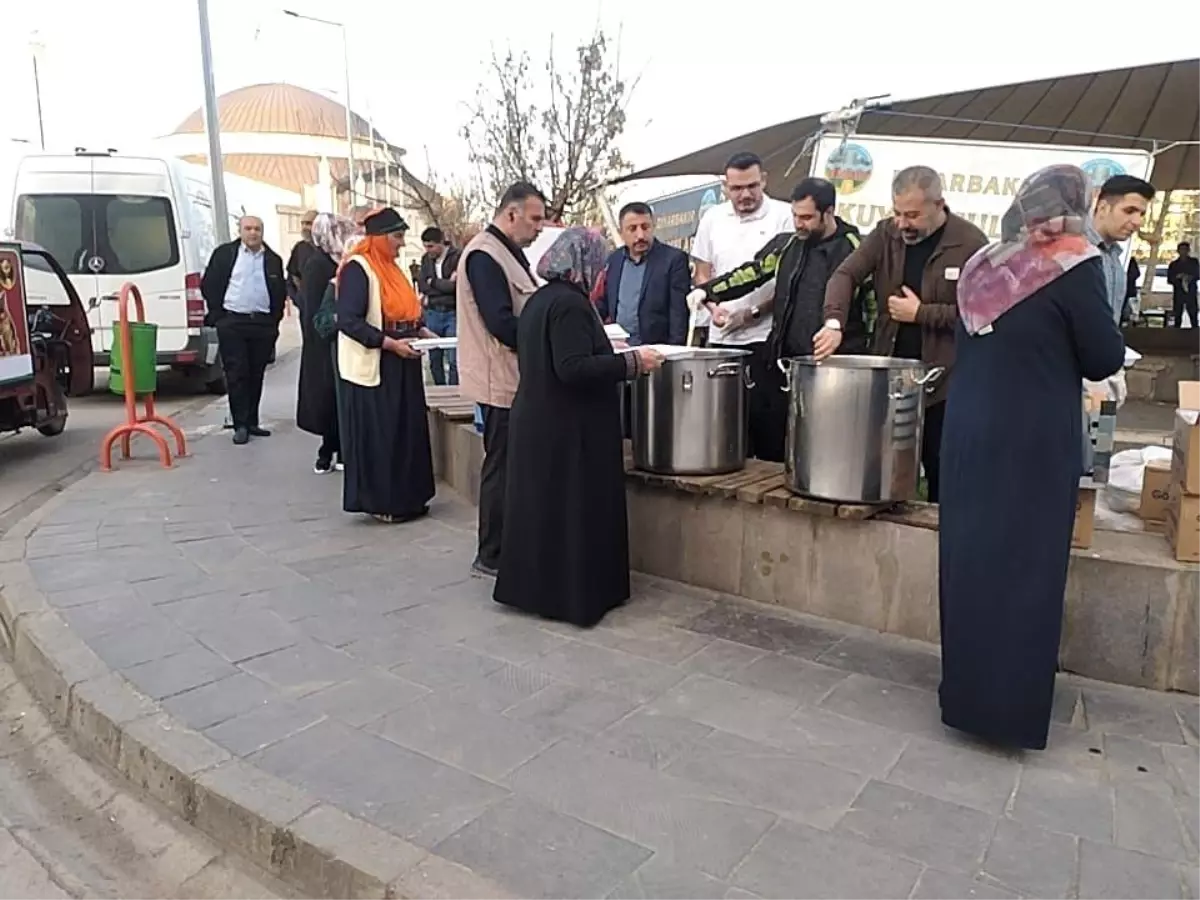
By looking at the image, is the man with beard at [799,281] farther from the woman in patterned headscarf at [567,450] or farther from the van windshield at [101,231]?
the van windshield at [101,231]

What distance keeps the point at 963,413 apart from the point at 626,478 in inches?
80.2

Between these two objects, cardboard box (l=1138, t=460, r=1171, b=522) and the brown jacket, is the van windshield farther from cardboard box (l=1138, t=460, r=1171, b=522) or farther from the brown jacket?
cardboard box (l=1138, t=460, r=1171, b=522)

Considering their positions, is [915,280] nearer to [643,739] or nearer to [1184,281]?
[643,739]

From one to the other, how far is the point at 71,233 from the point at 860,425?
10.8 meters

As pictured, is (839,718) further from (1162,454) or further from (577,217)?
(577,217)

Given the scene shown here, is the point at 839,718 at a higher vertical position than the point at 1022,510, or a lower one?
lower

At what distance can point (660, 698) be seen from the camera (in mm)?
3482

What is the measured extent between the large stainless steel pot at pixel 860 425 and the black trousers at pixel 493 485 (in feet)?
4.88

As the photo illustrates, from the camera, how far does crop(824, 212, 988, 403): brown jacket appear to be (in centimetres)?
400

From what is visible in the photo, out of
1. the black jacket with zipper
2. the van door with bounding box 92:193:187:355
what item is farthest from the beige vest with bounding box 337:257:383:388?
the van door with bounding box 92:193:187:355

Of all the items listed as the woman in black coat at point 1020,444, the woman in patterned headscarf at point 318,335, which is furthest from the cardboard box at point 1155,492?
the woman in patterned headscarf at point 318,335

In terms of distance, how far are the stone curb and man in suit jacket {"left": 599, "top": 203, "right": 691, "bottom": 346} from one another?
11.3 feet

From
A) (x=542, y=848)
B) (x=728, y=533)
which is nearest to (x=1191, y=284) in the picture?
(x=728, y=533)

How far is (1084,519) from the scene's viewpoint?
3.56m
